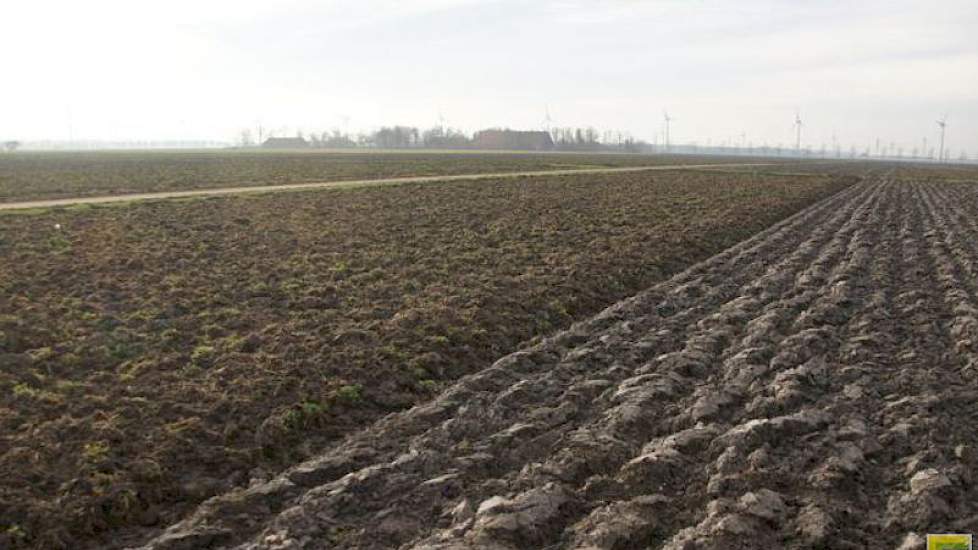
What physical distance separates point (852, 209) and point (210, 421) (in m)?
32.5

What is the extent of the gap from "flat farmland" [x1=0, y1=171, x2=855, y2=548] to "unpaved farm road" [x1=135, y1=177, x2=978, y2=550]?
77 cm

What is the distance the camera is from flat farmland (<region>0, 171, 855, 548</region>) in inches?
255

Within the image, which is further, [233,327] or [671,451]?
[233,327]

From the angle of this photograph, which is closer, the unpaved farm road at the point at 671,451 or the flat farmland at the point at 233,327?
the unpaved farm road at the point at 671,451

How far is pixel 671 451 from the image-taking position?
21.2 ft

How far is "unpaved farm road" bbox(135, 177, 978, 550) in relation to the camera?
17.4 feet

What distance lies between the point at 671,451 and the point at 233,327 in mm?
7503

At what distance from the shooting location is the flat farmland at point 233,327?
21.3ft

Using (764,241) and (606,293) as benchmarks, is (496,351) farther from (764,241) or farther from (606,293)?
(764,241)

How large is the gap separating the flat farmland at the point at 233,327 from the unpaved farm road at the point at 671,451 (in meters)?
0.77

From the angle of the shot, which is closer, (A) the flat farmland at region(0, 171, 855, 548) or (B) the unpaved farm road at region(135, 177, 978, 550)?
(B) the unpaved farm road at region(135, 177, 978, 550)

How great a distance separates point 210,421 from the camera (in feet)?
24.8

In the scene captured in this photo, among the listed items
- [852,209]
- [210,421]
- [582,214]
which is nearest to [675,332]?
[210,421]

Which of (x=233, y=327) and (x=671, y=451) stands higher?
(x=233, y=327)
